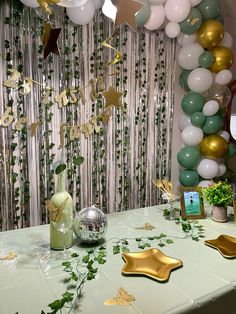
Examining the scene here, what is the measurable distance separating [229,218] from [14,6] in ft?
7.25

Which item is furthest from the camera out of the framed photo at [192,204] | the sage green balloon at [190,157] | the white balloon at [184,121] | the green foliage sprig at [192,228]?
the white balloon at [184,121]

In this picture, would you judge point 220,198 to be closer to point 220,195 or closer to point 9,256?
point 220,195

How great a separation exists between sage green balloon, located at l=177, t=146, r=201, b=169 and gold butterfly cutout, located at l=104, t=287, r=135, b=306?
2.06m

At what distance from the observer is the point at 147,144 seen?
310 cm

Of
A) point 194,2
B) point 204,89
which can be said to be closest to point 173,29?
point 194,2

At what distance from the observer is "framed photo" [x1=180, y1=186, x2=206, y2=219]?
5.53 feet

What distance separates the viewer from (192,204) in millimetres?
1702

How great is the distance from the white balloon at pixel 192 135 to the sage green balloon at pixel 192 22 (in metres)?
0.91

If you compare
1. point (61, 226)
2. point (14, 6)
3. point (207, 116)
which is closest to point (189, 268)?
point (61, 226)

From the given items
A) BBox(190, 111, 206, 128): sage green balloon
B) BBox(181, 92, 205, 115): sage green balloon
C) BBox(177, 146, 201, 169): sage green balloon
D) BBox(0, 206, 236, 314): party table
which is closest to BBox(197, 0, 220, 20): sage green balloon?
BBox(181, 92, 205, 115): sage green balloon

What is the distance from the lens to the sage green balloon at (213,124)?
2.80 meters

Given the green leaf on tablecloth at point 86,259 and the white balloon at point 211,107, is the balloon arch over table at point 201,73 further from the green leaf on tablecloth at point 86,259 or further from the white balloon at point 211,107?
the green leaf on tablecloth at point 86,259

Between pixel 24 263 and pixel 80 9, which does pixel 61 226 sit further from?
pixel 80 9

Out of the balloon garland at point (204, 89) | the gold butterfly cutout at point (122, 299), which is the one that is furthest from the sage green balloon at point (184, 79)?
the gold butterfly cutout at point (122, 299)
